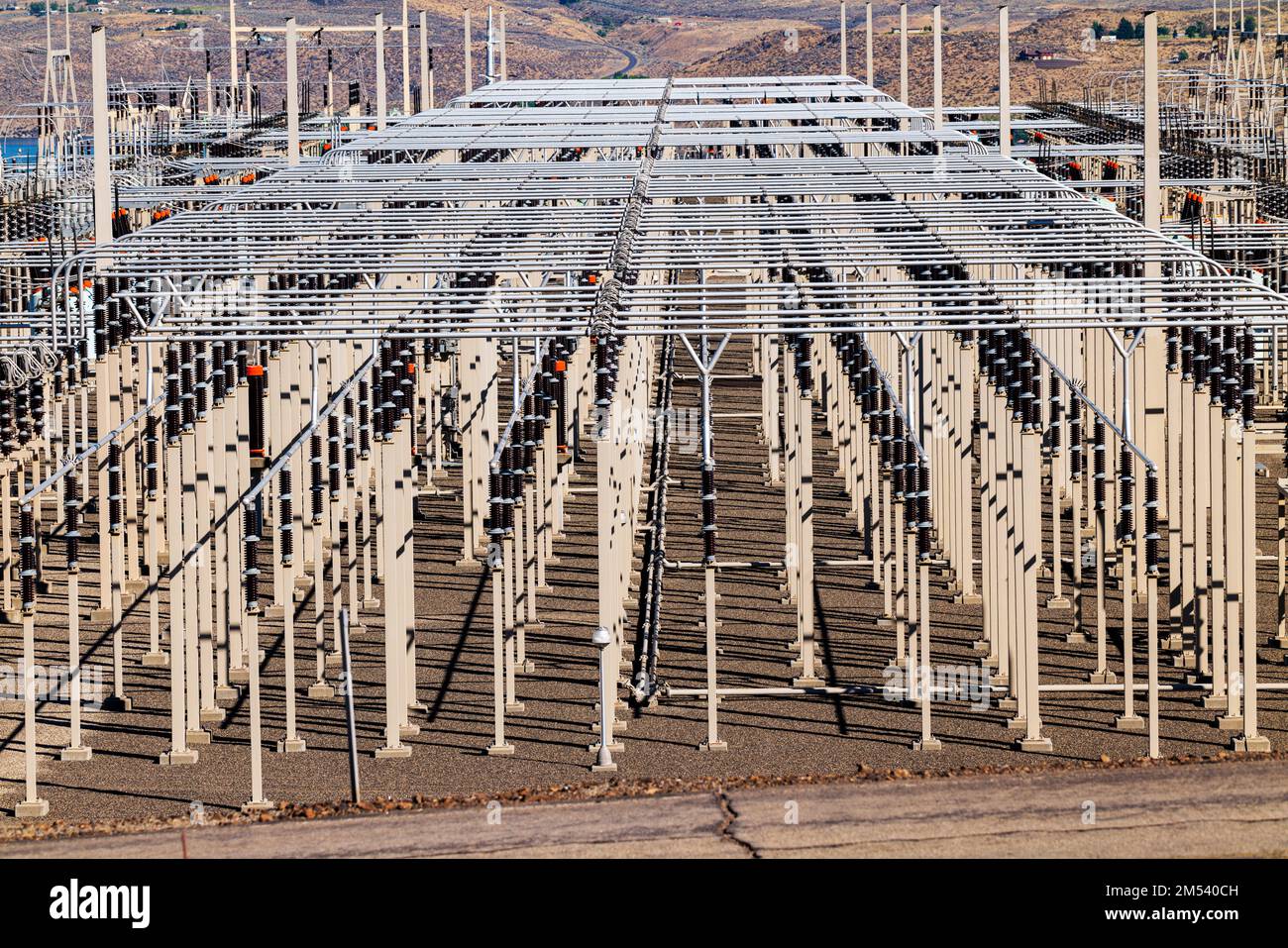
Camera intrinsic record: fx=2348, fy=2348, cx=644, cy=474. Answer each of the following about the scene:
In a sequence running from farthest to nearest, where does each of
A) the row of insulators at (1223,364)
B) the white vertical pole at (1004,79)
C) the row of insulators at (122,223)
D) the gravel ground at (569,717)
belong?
the row of insulators at (122,223) < the white vertical pole at (1004,79) < the row of insulators at (1223,364) < the gravel ground at (569,717)

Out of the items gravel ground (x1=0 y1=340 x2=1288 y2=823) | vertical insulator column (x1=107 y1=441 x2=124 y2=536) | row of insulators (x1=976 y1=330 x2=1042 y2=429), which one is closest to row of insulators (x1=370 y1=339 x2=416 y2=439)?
gravel ground (x1=0 y1=340 x2=1288 y2=823)

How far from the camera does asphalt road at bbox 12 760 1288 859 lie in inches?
517

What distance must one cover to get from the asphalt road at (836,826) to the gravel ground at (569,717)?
0.98 m

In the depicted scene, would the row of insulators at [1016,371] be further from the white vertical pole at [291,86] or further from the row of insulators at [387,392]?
the white vertical pole at [291,86]

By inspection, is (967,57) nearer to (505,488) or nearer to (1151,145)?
(1151,145)

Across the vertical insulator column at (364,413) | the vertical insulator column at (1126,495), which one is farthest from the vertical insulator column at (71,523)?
the vertical insulator column at (1126,495)

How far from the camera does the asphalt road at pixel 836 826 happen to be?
13133 mm

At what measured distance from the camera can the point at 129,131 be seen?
158 ft

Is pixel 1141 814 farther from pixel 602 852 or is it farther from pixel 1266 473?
pixel 1266 473

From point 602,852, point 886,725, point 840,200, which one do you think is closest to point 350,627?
point 886,725

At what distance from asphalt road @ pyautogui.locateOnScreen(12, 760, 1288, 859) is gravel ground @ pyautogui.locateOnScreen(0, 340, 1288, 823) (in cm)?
98

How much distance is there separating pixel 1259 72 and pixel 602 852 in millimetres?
46450

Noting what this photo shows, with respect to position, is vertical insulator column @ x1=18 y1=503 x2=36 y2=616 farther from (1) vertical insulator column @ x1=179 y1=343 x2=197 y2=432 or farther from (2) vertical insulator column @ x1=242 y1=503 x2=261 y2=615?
(1) vertical insulator column @ x1=179 y1=343 x2=197 y2=432

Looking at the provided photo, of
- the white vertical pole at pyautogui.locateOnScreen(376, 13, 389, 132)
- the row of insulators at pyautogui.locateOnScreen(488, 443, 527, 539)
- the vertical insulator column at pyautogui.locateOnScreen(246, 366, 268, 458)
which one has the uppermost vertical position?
the white vertical pole at pyautogui.locateOnScreen(376, 13, 389, 132)
